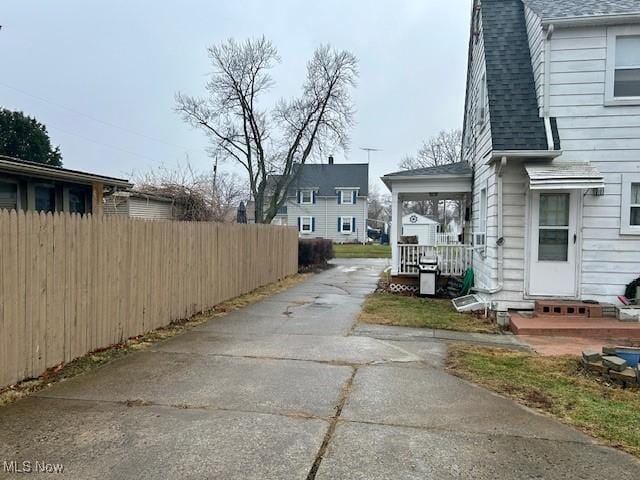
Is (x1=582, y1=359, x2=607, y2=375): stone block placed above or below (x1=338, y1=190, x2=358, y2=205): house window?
below

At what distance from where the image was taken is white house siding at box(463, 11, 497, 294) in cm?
848

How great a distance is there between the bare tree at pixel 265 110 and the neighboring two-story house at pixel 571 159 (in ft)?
63.3

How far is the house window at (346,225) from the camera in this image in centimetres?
4416

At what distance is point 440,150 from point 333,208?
Result: 1274 centimetres

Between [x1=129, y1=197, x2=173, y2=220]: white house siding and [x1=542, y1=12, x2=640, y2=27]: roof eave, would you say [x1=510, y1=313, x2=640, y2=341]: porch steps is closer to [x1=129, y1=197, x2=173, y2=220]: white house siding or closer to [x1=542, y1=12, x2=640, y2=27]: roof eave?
[x1=542, y1=12, x2=640, y2=27]: roof eave

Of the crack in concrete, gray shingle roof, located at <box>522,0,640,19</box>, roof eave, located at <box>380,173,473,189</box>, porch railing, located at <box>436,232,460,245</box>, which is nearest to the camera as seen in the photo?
the crack in concrete

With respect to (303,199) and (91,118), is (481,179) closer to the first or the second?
(303,199)

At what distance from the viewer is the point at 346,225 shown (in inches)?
1741

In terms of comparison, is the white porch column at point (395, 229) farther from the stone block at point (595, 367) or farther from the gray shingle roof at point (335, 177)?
the gray shingle roof at point (335, 177)

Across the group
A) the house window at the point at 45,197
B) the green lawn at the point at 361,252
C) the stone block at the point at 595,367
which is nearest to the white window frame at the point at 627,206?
the stone block at the point at 595,367

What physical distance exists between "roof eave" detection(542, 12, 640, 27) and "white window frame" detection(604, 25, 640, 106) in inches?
5.2

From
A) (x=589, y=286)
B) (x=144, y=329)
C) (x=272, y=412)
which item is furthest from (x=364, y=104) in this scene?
(x=272, y=412)

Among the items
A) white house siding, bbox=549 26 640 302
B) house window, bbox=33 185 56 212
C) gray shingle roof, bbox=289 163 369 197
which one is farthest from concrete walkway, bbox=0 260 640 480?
gray shingle roof, bbox=289 163 369 197

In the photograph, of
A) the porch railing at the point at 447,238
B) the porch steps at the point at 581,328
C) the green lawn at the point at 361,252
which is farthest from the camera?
the green lawn at the point at 361,252
